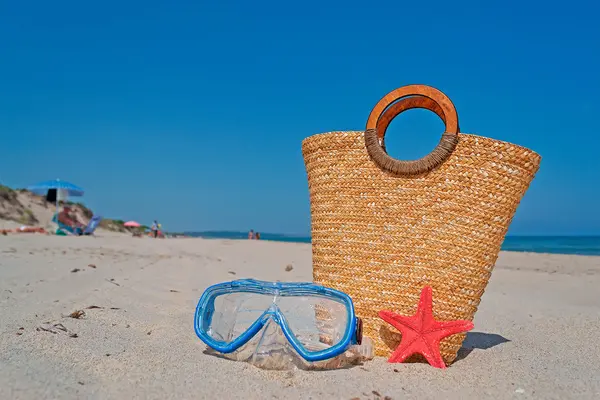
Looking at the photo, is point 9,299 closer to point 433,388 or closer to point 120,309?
point 120,309

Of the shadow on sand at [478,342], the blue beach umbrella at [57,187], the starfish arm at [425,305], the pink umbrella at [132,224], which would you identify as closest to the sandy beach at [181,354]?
the shadow on sand at [478,342]

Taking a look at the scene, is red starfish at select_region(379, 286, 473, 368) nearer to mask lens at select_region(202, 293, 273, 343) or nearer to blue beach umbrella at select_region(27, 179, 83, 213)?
mask lens at select_region(202, 293, 273, 343)

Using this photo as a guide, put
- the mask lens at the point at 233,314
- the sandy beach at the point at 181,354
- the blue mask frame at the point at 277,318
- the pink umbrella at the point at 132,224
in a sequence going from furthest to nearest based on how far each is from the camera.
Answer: the pink umbrella at the point at 132,224 < the mask lens at the point at 233,314 < the blue mask frame at the point at 277,318 < the sandy beach at the point at 181,354

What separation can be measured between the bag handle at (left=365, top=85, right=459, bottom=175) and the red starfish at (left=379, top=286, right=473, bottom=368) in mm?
671

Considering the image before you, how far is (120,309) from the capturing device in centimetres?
390

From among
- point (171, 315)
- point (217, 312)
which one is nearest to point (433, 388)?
point (217, 312)

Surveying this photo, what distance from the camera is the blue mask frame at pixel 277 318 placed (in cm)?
254

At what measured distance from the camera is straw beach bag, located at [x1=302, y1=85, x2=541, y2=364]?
2.77 m

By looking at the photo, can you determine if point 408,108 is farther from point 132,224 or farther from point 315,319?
point 132,224

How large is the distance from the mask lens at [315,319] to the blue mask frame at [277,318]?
6 centimetres

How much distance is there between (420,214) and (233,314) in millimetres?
1230

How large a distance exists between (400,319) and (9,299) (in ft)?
9.58

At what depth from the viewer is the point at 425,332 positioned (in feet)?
9.02

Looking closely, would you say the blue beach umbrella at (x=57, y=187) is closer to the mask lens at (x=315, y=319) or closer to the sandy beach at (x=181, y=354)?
the sandy beach at (x=181, y=354)
